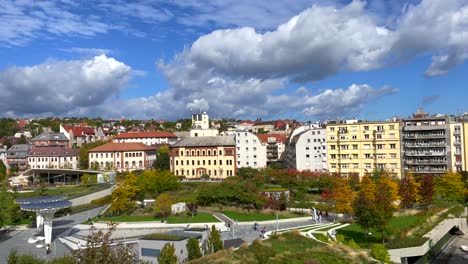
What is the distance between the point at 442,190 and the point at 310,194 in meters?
16.7

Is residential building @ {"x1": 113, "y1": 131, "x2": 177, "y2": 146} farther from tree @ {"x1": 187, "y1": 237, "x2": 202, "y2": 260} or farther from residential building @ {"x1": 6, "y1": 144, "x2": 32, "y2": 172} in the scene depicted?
tree @ {"x1": 187, "y1": 237, "x2": 202, "y2": 260}

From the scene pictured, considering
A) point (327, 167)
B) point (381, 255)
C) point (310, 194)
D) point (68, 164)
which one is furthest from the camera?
point (68, 164)

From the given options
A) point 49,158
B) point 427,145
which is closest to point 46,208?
point 427,145

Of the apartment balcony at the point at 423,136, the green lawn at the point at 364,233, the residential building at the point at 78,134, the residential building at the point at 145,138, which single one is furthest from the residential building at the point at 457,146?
the residential building at the point at 78,134

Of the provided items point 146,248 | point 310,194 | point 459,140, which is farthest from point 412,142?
point 146,248

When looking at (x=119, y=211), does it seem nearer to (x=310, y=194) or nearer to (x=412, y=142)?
(x=310, y=194)

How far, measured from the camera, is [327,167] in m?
77.4

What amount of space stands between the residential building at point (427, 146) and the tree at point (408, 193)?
72.5ft

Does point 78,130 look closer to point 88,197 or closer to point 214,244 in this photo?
point 88,197

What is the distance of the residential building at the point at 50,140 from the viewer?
115 m

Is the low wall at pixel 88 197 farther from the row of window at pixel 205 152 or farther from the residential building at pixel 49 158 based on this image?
the residential building at pixel 49 158

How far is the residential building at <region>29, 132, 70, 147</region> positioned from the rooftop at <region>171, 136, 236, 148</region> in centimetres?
4277

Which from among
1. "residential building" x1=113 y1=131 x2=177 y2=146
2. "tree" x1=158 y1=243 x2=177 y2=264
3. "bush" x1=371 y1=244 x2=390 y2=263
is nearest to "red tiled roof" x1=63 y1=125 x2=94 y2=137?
"residential building" x1=113 y1=131 x2=177 y2=146

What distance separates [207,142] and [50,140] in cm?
5126
